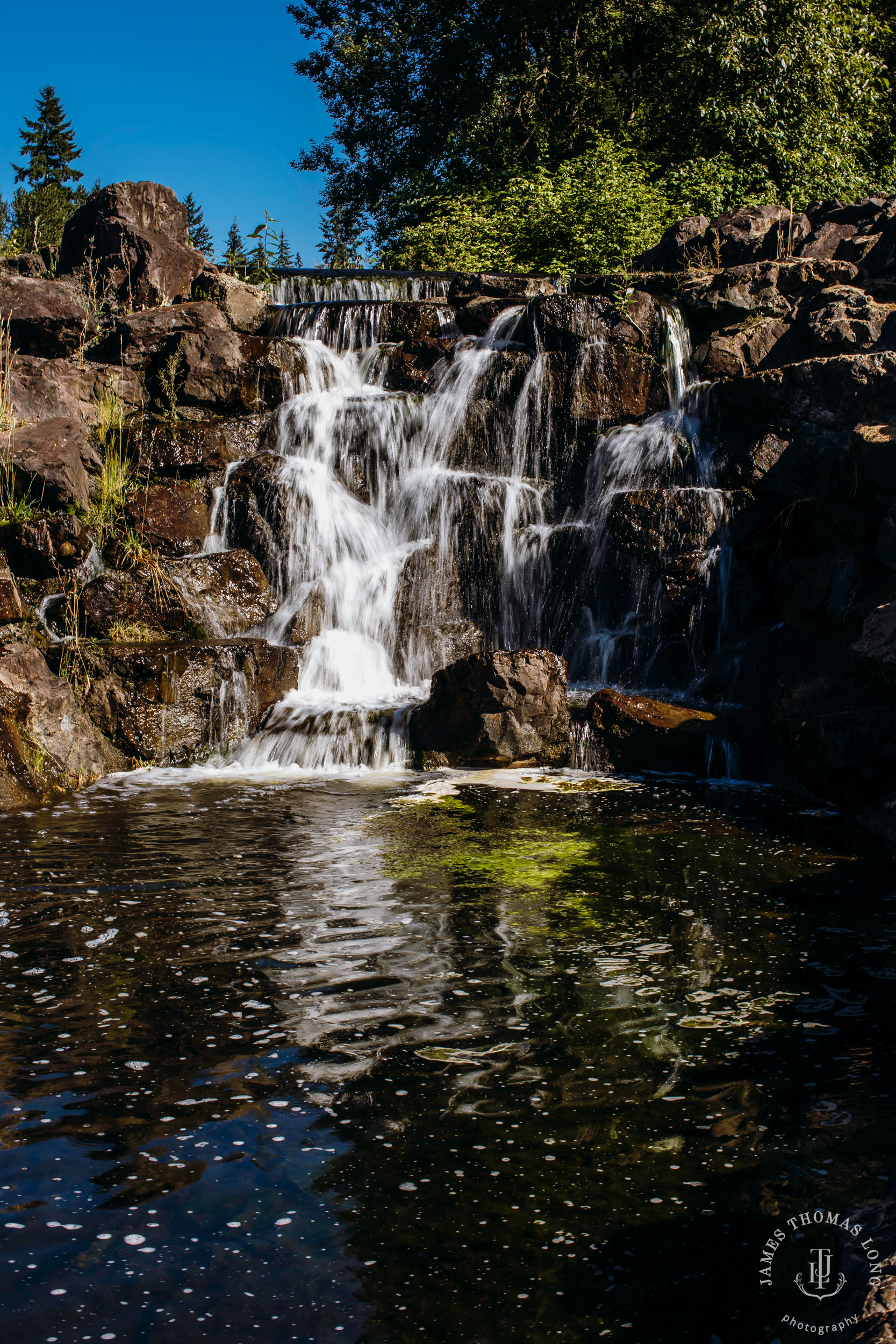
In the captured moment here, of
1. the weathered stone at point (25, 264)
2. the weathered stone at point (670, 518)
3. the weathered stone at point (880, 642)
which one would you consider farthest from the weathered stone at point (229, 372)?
the weathered stone at point (880, 642)

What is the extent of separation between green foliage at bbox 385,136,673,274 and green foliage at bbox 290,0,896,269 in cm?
5

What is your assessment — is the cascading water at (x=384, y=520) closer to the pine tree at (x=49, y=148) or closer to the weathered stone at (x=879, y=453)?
the weathered stone at (x=879, y=453)

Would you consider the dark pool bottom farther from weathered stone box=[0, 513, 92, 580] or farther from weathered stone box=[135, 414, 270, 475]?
weathered stone box=[135, 414, 270, 475]

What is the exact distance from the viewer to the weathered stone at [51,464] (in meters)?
10.9

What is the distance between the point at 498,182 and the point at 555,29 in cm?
569

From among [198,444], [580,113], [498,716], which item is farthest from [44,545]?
[580,113]

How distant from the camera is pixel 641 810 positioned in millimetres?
7762

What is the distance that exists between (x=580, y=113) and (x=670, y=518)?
18.7 meters

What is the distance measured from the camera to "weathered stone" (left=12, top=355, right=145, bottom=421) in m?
12.6

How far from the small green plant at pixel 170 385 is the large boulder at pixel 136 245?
2.61 metres

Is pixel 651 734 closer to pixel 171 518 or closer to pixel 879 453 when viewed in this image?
pixel 879 453

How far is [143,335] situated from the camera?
14.3 m

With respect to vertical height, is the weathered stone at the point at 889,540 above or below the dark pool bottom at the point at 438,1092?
above

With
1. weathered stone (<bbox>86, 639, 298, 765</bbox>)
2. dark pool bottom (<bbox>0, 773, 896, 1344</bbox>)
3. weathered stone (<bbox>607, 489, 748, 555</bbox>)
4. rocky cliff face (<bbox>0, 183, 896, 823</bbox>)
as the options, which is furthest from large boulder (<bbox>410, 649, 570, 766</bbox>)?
dark pool bottom (<bbox>0, 773, 896, 1344</bbox>)
